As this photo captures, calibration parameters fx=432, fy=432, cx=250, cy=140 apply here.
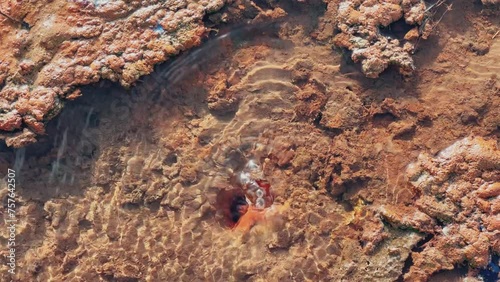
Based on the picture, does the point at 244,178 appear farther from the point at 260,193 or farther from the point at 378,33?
the point at 378,33

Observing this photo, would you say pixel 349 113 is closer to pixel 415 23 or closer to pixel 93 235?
pixel 415 23

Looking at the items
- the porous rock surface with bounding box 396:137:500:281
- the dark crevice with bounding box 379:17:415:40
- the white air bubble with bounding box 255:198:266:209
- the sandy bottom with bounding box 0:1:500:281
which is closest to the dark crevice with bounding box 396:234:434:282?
the porous rock surface with bounding box 396:137:500:281

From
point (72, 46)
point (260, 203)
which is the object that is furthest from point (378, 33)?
point (72, 46)

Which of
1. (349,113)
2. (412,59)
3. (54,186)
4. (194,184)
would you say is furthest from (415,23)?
(54,186)

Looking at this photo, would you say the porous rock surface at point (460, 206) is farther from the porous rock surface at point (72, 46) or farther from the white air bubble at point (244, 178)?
the porous rock surface at point (72, 46)

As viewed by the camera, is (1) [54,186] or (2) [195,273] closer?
(2) [195,273]

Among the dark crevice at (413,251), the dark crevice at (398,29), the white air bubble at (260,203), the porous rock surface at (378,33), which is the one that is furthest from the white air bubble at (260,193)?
the dark crevice at (398,29)

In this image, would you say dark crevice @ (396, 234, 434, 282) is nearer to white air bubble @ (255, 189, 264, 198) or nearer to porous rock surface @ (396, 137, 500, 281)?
porous rock surface @ (396, 137, 500, 281)
